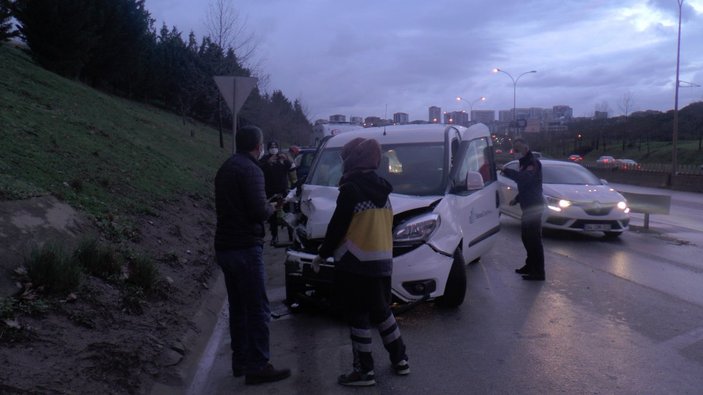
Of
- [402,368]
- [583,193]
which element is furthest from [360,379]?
[583,193]

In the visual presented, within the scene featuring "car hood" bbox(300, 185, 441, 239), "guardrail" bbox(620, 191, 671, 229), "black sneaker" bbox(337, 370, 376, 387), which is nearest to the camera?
"black sneaker" bbox(337, 370, 376, 387)

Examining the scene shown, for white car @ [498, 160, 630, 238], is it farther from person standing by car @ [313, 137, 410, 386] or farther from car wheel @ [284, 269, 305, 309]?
person standing by car @ [313, 137, 410, 386]

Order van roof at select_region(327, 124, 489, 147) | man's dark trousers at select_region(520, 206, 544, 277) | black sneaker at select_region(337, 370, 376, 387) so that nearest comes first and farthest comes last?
black sneaker at select_region(337, 370, 376, 387) < van roof at select_region(327, 124, 489, 147) < man's dark trousers at select_region(520, 206, 544, 277)

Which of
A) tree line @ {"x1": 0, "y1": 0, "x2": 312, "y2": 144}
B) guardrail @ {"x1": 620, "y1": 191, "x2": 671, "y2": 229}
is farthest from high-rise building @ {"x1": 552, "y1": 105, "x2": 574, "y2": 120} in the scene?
guardrail @ {"x1": 620, "y1": 191, "x2": 671, "y2": 229}

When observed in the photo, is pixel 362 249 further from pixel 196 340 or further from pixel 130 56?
pixel 130 56

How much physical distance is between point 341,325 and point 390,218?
2.33m

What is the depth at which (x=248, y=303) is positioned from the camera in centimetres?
520

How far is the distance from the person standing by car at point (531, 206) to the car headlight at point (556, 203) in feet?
13.2

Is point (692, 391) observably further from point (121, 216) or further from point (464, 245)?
point (121, 216)

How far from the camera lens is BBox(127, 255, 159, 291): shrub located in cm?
704

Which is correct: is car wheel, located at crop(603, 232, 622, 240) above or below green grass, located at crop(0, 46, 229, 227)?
below

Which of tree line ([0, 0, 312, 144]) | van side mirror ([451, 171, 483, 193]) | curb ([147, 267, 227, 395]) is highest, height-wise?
tree line ([0, 0, 312, 144])

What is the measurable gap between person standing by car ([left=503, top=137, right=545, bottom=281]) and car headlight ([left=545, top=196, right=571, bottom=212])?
4.02 metres

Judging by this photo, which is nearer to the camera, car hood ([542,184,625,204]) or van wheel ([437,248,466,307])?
van wheel ([437,248,466,307])
